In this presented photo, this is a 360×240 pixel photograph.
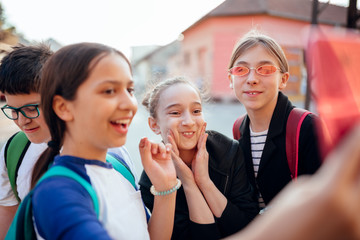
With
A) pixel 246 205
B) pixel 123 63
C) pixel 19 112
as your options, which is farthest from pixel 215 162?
pixel 19 112

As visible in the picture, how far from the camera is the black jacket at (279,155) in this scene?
1.73 meters

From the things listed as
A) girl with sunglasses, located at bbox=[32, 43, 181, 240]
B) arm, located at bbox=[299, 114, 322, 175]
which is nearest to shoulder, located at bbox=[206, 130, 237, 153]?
arm, located at bbox=[299, 114, 322, 175]

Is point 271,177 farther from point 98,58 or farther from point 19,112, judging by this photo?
point 19,112

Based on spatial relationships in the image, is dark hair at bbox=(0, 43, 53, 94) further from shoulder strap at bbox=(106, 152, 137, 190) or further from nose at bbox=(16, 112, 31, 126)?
shoulder strap at bbox=(106, 152, 137, 190)

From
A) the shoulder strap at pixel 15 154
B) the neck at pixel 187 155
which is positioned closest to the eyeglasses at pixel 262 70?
the neck at pixel 187 155

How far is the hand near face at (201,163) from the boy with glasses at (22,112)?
37.8 inches

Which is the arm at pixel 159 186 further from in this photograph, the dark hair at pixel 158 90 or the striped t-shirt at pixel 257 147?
the striped t-shirt at pixel 257 147

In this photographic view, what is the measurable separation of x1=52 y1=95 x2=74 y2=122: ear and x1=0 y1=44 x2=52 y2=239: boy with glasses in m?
0.58

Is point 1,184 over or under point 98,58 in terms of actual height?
under

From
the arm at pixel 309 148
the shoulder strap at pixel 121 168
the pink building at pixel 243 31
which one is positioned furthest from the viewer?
the pink building at pixel 243 31

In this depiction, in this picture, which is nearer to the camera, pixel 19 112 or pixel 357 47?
pixel 357 47

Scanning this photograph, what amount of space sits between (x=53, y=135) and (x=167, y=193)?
24.9 inches

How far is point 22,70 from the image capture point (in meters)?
1.58

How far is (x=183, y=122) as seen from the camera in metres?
1.82
